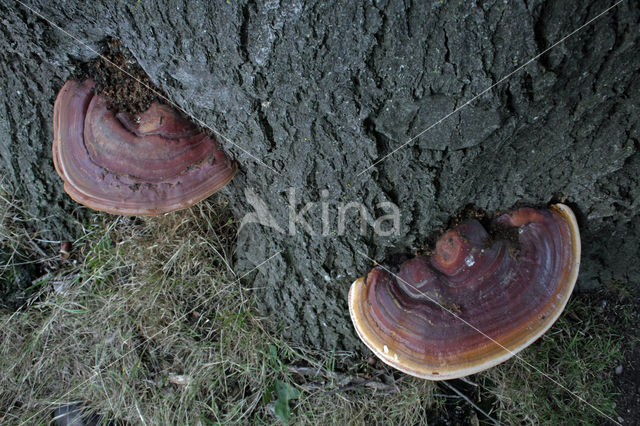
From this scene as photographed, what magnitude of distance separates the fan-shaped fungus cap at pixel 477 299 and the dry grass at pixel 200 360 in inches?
25.4

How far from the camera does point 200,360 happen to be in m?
2.25

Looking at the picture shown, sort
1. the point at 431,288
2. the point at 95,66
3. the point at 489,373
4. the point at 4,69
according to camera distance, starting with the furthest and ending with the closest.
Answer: the point at 489,373 → the point at 4,69 → the point at 95,66 → the point at 431,288

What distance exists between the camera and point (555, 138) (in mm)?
1547

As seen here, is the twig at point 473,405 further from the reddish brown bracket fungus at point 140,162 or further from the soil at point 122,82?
the soil at point 122,82

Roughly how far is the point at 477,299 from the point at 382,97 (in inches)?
33.1

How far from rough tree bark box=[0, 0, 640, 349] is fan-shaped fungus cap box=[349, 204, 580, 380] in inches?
5.3

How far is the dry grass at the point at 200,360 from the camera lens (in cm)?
221

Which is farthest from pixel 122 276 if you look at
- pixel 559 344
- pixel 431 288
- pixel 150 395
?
pixel 559 344

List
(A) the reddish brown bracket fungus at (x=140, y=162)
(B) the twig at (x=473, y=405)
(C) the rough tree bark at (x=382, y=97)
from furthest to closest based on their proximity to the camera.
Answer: (B) the twig at (x=473, y=405), (A) the reddish brown bracket fungus at (x=140, y=162), (C) the rough tree bark at (x=382, y=97)

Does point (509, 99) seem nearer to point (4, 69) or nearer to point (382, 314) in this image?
point (382, 314)

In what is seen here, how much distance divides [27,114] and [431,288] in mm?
2096

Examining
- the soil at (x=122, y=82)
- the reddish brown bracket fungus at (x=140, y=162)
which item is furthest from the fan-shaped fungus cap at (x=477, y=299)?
the soil at (x=122, y=82)

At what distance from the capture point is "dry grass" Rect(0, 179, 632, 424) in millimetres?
2215

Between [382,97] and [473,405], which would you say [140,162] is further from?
[473,405]
